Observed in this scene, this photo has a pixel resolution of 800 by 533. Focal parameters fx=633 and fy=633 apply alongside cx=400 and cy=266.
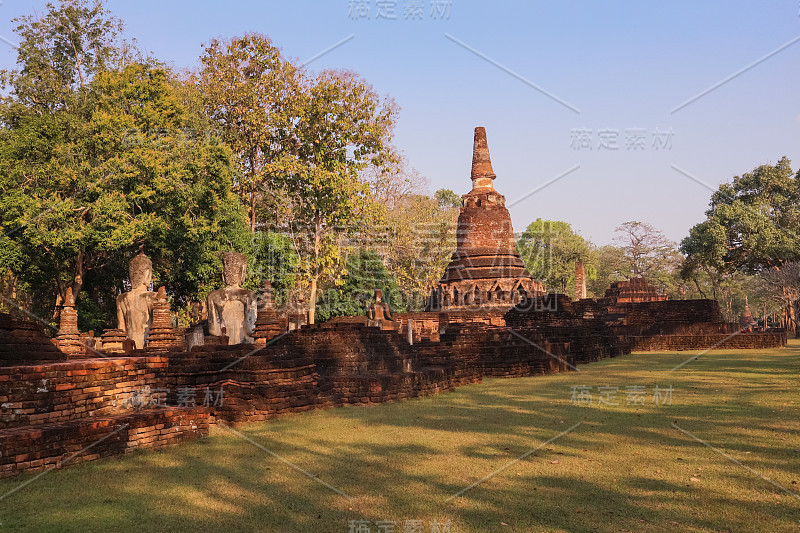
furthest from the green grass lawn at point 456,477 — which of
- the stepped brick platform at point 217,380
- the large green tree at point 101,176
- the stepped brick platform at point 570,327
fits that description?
the large green tree at point 101,176

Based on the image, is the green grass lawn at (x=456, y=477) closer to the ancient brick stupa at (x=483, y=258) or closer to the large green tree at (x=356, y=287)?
the ancient brick stupa at (x=483, y=258)

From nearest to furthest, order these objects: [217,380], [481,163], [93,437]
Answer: [93,437]
[217,380]
[481,163]

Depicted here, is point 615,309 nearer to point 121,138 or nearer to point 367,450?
point 121,138

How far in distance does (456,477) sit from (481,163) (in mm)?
25782

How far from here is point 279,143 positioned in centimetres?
2731

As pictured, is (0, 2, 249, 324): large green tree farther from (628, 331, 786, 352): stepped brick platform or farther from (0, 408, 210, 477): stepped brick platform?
(628, 331, 786, 352): stepped brick platform

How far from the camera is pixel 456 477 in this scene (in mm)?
5484

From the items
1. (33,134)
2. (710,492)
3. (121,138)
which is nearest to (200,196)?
(121,138)

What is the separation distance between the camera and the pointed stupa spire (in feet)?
98.6

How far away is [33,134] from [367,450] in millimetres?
20282

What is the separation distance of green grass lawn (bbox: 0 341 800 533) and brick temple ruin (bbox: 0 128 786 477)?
0.38 metres

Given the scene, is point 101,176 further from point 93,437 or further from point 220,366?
point 93,437

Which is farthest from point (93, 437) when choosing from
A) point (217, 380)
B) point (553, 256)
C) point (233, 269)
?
point (553, 256)

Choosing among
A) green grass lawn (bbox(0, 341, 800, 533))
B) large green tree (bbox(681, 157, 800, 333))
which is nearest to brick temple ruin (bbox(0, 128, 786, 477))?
green grass lawn (bbox(0, 341, 800, 533))
